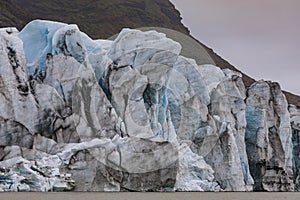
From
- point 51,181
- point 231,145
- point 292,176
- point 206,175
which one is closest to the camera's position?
point 51,181

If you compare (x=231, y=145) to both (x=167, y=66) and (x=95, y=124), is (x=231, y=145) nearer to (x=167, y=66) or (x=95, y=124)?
(x=167, y=66)

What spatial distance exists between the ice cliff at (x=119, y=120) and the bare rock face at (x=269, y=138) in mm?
105

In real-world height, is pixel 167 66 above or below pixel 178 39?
below

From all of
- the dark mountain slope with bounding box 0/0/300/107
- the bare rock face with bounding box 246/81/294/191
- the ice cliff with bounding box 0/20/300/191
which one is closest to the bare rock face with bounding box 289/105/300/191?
the bare rock face with bounding box 246/81/294/191

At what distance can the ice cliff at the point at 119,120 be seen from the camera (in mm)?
24031

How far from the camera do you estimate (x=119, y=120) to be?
27.3 m

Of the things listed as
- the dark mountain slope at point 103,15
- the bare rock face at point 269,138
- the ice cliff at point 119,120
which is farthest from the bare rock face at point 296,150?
the dark mountain slope at point 103,15

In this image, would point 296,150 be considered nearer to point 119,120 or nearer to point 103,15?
point 119,120

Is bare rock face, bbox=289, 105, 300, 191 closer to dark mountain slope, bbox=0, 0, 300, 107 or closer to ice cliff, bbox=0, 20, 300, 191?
ice cliff, bbox=0, 20, 300, 191

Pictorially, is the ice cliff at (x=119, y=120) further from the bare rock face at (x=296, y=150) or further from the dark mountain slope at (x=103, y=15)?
the dark mountain slope at (x=103, y=15)

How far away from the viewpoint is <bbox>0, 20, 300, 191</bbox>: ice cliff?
2403 centimetres

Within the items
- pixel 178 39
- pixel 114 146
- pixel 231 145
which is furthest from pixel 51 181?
pixel 178 39

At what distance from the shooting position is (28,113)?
26.2 m

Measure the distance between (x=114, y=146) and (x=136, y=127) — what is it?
3394mm
